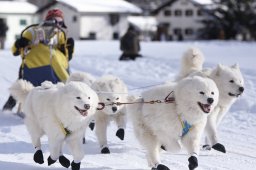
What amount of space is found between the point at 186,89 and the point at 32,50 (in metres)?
3.57

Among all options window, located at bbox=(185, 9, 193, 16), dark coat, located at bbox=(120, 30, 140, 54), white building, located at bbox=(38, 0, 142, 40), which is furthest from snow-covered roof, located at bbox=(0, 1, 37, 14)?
dark coat, located at bbox=(120, 30, 140, 54)

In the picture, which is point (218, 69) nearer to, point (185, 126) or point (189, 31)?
point (185, 126)

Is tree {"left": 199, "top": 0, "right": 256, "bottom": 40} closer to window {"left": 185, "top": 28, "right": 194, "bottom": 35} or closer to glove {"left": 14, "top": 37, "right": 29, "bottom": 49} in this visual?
window {"left": 185, "top": 28, "right": 194, "bottom": 35}

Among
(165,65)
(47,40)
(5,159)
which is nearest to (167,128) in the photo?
(5,159)

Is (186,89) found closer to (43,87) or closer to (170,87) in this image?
(170,87)

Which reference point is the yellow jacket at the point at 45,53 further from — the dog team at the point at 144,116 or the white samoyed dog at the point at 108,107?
the dog team at the point at 144,116

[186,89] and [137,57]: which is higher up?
[186,89]

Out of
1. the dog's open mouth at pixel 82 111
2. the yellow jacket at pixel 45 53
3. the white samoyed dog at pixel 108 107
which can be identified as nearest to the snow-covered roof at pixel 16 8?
the yellow jacket at pixel 45 53

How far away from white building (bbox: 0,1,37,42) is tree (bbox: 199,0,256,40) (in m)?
16.4

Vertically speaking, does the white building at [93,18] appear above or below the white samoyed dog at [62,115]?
below

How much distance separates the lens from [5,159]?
5062 mm

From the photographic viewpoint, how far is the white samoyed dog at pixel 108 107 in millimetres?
5621

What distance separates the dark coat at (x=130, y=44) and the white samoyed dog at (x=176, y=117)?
1346 cm

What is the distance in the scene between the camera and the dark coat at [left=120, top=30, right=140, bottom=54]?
18234 mm
